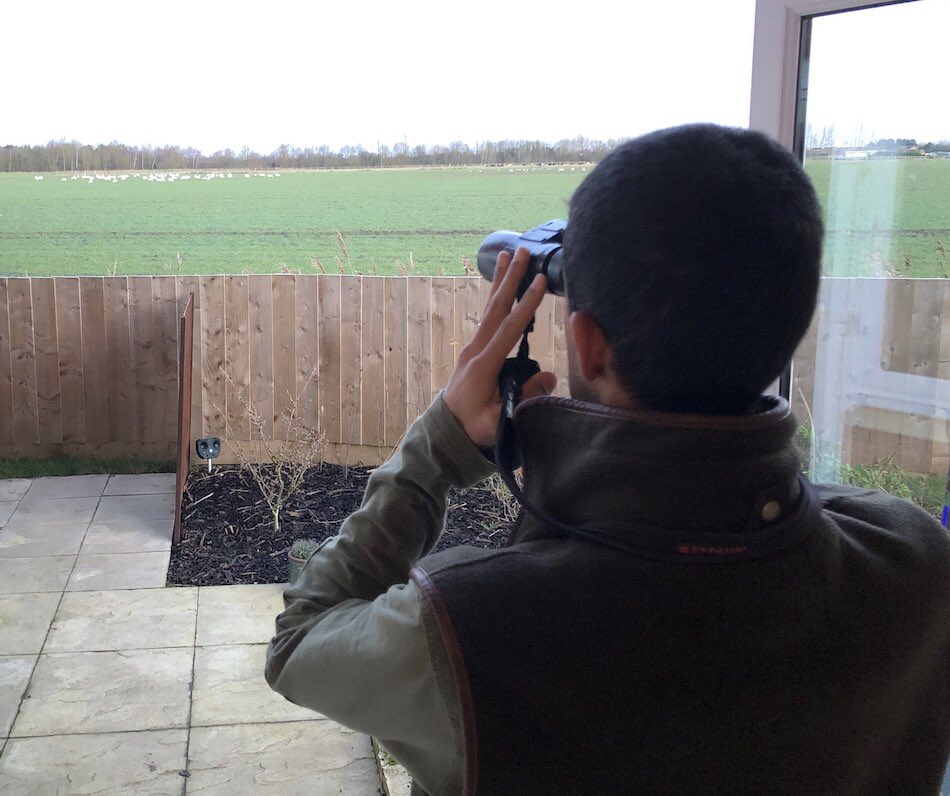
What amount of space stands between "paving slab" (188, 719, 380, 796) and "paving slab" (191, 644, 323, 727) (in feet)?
0.20

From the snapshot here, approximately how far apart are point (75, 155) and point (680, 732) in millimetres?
18484

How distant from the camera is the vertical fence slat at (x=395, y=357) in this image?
6020 mm

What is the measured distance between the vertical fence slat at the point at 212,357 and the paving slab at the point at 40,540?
4.08 feet

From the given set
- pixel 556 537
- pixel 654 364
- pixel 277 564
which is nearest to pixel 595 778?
pixel 556 537

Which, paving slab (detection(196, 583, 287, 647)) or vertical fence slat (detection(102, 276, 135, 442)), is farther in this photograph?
vertical fence slat (detection(102, 276, 135, 442))

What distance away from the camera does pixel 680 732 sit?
25.5 inches

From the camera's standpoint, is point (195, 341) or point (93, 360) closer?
point (195, 341)

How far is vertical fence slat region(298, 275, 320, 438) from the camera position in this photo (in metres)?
6.06

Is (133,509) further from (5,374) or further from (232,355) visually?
(5,374)

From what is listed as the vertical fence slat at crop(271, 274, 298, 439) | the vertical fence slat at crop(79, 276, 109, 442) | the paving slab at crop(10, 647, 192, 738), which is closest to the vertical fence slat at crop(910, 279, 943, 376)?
the paving slab at crop(10, 647, 192, 738)

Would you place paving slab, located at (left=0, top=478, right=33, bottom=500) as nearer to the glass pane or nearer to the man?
the glass pane

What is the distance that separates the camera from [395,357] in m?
6.07

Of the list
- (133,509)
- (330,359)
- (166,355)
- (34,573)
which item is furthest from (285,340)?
(34,573)

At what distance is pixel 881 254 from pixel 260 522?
13.1 feet
